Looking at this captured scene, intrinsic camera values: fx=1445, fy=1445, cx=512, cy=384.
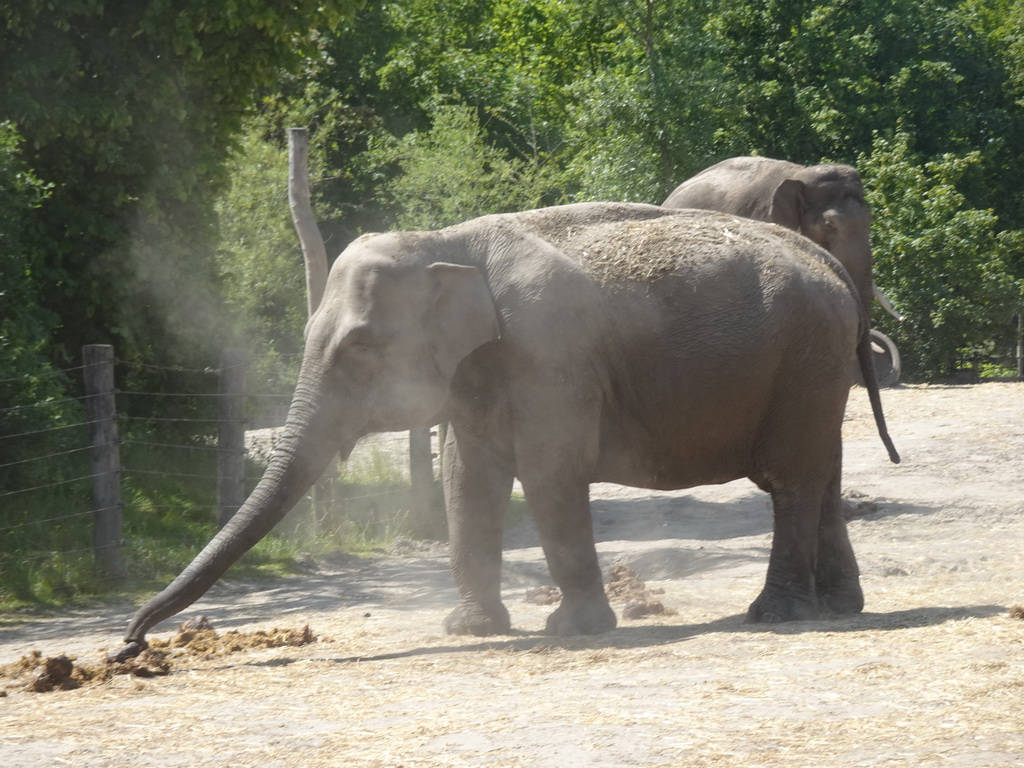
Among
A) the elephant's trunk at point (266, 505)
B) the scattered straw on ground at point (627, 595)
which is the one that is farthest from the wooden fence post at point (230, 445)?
the elephant's trunk at point (266, 505)

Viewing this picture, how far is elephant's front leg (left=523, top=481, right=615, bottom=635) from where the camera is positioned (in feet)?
24.1

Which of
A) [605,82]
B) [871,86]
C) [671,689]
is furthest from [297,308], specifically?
[671,689]

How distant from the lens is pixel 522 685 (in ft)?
19.8

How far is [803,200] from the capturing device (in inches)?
492

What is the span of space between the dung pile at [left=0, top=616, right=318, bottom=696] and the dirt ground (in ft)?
0.29

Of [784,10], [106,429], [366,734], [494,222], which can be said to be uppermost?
[784,10]

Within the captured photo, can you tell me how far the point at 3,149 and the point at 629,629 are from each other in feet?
22.3

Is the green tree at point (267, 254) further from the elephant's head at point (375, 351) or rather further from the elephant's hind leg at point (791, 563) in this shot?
the elephant's hind leg at point (791, 563)

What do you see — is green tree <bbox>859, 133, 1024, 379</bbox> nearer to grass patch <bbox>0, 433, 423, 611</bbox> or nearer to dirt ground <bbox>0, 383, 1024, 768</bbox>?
grass patch <bbox>0, 433, 423, 611</bbox>

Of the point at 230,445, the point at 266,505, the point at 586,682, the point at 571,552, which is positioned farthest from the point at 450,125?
the point at 586,682

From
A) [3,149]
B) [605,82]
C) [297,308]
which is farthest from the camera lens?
[605,82]

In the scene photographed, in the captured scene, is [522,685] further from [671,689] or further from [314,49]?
[314,49]

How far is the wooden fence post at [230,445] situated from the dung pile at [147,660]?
11.2 ft

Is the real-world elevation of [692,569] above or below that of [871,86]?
below
